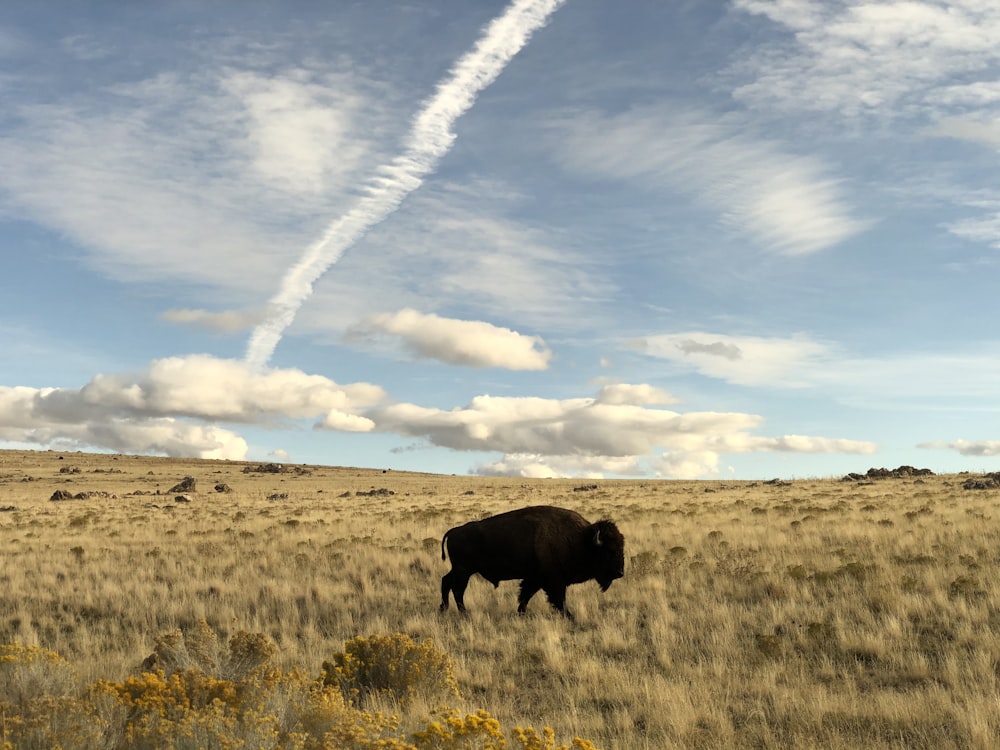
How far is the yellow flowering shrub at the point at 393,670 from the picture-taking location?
8.00m

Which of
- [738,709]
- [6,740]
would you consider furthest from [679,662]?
[6,740]

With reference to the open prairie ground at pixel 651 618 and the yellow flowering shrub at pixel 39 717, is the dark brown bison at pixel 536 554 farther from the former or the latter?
the yellow flowering shrub at pixel 39 717

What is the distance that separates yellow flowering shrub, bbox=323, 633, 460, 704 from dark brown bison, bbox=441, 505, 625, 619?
3.74 metres

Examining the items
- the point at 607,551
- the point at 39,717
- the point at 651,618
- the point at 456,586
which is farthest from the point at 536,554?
the point at 39,717

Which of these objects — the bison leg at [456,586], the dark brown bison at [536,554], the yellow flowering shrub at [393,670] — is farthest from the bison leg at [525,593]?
the yellow flowering shrub at [393,670]

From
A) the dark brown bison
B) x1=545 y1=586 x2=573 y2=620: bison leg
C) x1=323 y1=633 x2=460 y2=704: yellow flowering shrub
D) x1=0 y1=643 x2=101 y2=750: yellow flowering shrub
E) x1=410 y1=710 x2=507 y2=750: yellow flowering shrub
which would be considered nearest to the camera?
x1=410 y1=710 x2=507 y2=750: yellow flowering shrub

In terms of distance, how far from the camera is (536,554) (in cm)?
1190

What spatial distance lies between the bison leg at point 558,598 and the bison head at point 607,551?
28.5 inches

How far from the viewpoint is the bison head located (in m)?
12.1

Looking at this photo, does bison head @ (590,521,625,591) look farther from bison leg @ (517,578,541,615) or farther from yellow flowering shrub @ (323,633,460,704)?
yellow flowering shrub @ (323,633,460,704)

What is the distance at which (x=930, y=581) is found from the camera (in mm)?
12430

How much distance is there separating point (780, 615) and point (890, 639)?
162cm

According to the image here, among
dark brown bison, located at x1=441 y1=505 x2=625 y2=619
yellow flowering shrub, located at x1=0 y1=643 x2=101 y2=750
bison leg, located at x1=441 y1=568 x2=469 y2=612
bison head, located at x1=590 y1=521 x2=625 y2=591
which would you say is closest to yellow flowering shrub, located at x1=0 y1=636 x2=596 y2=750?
yellow flowering shrub, located at x1=0 y1=643 x2=101 y2=750

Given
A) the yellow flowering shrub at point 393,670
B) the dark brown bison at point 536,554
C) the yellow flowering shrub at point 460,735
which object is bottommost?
the yellow flowering shrub at point 393,670
